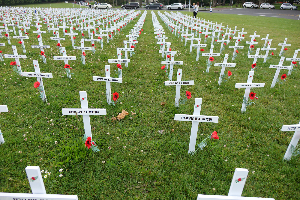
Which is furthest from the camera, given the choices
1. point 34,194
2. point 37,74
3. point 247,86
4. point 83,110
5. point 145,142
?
point 37,74

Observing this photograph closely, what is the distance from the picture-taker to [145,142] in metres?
3.71

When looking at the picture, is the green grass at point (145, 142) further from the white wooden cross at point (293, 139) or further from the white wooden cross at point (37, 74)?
the white wooden cross at point (37, 74)

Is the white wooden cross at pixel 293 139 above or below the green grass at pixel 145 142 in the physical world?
above

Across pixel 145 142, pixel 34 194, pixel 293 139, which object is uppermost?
pixel 34 194

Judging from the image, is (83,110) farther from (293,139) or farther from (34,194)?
(293,139)

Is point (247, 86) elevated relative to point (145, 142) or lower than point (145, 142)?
elevated

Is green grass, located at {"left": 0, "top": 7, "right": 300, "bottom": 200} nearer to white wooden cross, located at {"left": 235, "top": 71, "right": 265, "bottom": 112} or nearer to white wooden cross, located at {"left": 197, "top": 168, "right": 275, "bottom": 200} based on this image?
white wooden cross, located at {"left": 235, "top": 71, "right": 265, "bottom": 112}

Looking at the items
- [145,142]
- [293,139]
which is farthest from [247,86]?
[145,142]

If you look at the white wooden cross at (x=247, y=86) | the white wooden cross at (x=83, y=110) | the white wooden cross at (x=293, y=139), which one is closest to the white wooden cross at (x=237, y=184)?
the white wooden cross at (x=293, y=139)

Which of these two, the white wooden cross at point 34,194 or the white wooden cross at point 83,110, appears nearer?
the white wooden cross at point 34,194

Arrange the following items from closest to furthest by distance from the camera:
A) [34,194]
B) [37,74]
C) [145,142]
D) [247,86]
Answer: [34,194] → [145,142] → [247,86] → [37,74]

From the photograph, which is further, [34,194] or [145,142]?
[145,142]

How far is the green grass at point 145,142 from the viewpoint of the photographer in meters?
2.86

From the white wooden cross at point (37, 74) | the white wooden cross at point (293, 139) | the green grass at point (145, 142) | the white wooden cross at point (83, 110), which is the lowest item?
the green grass at point (145, 142)
